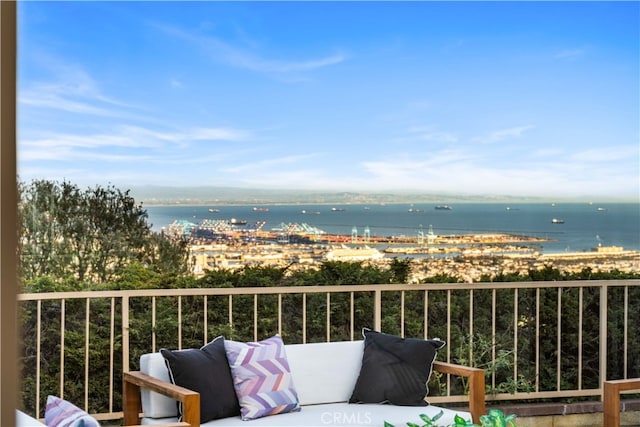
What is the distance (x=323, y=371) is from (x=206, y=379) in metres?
0.65

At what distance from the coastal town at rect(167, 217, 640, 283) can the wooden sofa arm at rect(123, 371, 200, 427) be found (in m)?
1.30

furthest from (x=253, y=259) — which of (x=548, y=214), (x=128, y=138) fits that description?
(x=548, y=214)

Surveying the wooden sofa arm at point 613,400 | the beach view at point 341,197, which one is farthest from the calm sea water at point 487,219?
the wooden sofa arm at point 613,400

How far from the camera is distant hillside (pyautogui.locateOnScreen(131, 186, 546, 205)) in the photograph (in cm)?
496

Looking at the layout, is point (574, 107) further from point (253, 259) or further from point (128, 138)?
point (128, 138)

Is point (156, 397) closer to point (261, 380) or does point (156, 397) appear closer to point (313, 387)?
point (261, 380)

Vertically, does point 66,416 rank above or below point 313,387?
above

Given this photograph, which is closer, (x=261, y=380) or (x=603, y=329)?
(x=261, y=380)

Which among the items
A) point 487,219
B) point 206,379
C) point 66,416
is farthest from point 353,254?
point 66,416

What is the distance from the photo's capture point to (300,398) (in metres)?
3.80

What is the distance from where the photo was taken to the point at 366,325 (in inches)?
191

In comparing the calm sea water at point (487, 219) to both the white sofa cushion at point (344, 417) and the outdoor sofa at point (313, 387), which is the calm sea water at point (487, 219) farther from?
the white sofa cushion at point (344, 417)

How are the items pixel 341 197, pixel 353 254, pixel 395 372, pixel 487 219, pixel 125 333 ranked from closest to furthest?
pixel 395 372 → pixel 125 333 → pixel 353 254 → pixel 341 197 → pixel 487 219

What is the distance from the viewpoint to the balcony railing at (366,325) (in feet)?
14.5
